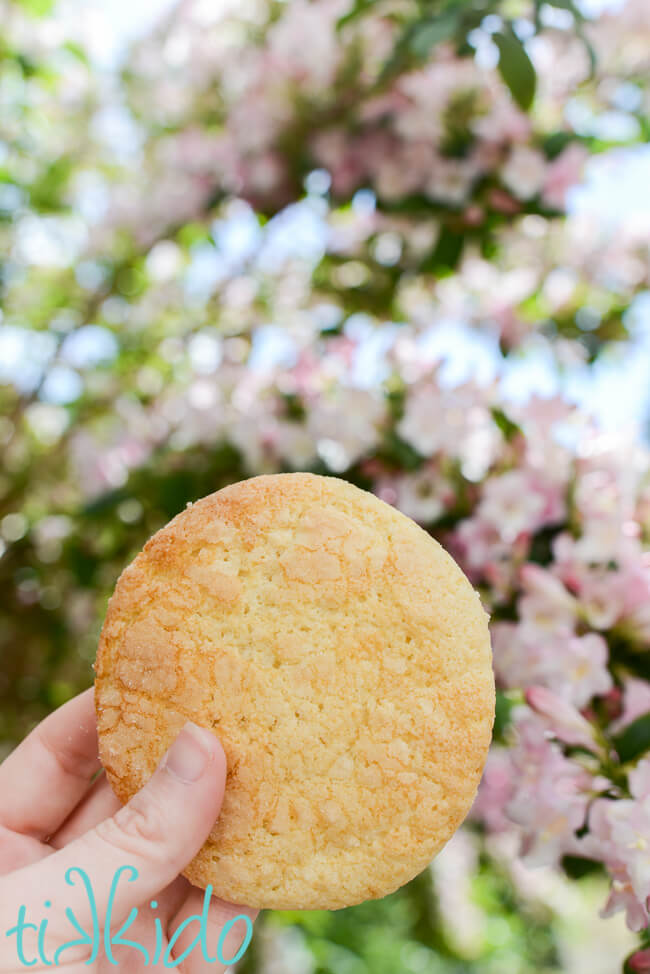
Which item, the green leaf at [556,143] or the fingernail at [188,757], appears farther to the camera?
the green leaf at [556,143]

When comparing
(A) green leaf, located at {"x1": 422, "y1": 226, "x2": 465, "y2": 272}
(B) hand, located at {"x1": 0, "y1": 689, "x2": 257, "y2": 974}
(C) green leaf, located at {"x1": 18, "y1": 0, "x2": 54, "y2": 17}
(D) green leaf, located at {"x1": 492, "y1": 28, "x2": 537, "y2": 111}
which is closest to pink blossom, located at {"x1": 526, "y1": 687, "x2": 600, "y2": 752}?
(B) hand, located at {"x1": 0, "y1": 689, "x2": 257, "y2": 974}

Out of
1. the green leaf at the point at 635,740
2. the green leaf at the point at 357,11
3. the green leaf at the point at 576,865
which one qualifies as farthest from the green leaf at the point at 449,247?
the green leaf at the point at 576,865

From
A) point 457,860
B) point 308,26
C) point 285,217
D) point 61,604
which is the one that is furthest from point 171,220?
point 457,860

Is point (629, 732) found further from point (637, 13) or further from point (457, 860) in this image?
point (457, 860)

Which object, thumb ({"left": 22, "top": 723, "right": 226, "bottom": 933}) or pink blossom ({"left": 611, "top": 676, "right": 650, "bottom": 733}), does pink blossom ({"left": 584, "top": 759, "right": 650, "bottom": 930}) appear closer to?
pink blossom ({"left": 611, "top": 676, "right": 650, "bottom": 733})

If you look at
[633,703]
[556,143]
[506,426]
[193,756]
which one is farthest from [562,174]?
[193,756]

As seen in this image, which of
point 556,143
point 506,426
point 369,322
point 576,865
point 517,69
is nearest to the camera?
point 576,865

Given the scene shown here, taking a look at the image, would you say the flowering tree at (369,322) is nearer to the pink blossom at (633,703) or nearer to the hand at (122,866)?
the pink blossom at (633,703)

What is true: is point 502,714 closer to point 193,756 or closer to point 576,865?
point 576,865
